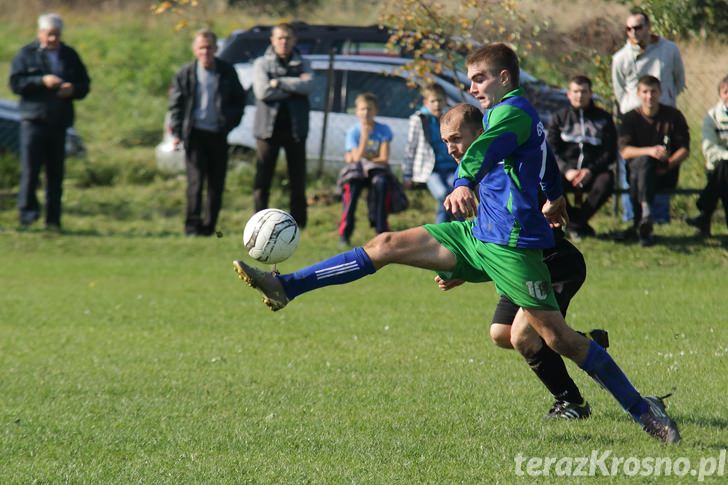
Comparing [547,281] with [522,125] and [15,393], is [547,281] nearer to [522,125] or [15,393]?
[522,125]

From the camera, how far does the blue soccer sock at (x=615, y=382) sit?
611 cm

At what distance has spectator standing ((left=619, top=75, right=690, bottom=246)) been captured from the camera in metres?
13.5

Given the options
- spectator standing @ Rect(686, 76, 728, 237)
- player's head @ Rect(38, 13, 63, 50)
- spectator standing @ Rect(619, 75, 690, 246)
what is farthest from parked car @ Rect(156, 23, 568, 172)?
spectator standing @ Rect(686, 76, 728, 237)

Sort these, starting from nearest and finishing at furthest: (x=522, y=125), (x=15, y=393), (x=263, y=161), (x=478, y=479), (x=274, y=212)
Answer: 1. (x=478, y=479)
2. (x=522, y=125)
3. (x=274, y=212)
4. (x=15, y=393)
5. (x=263, y=161)

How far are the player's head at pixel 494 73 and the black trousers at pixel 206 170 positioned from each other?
364 inches

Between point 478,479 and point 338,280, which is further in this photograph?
point 338,280

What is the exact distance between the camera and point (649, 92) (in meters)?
13.3

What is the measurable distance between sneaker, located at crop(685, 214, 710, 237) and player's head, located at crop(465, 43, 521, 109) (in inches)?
337

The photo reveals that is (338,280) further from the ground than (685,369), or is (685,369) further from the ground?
(338,280)

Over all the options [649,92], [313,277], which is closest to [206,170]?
[649,92]

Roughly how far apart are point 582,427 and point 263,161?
30.1 ft

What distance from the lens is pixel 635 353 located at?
877 centimetres

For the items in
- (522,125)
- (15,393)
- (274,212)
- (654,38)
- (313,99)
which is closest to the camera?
(522,125)

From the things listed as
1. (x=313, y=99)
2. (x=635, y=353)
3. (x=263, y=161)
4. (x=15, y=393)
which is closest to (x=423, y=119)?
(x=263, y=161)
